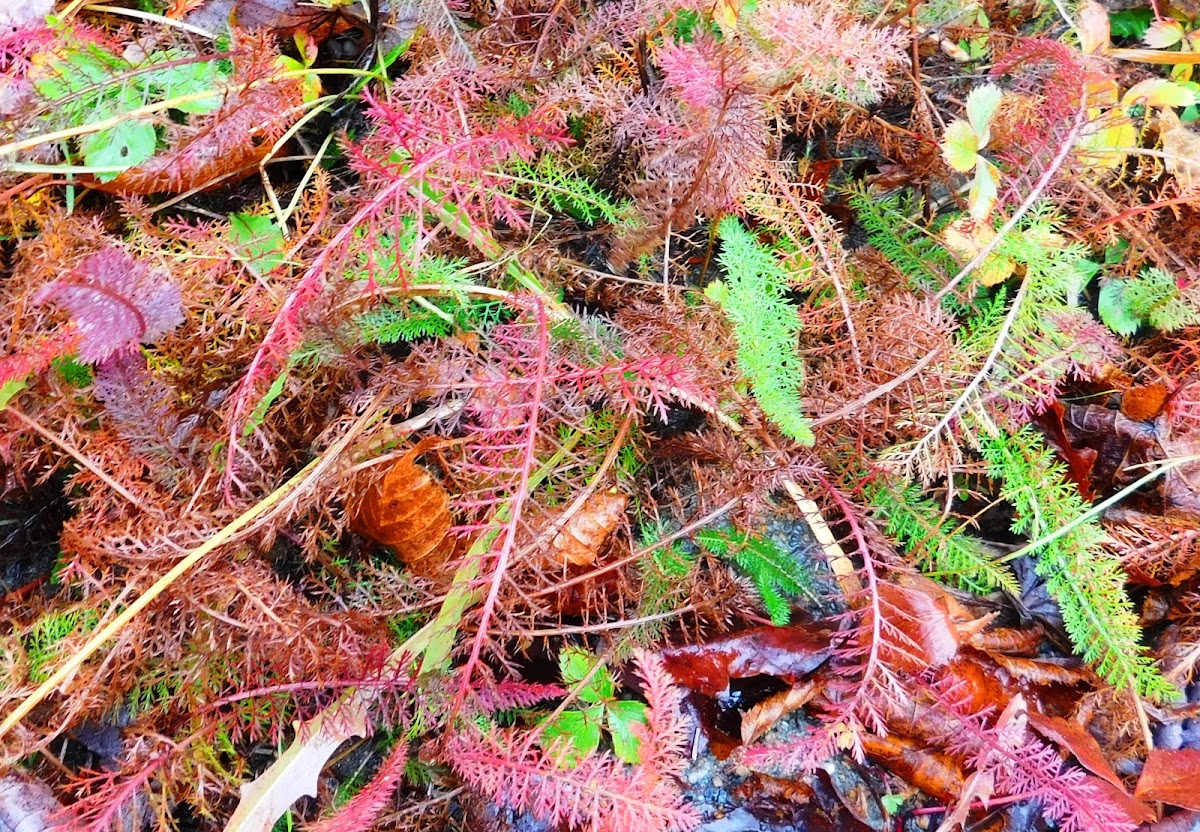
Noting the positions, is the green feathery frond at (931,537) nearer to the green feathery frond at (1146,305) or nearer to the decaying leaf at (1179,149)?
the green feathery frond at (1146,305)

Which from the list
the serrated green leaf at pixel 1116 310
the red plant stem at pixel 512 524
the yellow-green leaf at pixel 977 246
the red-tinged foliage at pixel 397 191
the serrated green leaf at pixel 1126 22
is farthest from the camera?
the serrated green leaf at pixel 1126 22

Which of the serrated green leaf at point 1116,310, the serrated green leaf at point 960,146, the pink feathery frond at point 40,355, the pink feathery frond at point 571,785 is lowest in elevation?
the pink feathery frond at point 571,785

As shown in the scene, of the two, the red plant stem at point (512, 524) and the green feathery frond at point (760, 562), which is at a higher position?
the red plant stem at point (512, 524)

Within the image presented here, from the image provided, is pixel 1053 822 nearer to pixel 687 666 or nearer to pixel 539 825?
pixel 687 666

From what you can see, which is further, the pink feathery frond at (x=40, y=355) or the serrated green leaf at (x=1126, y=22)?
the serrated green leaf at (x=1126, y=22)

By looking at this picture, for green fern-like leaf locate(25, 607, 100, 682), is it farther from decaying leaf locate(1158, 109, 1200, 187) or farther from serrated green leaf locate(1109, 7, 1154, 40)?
serrated green leaf locate(1109, 7, 1154, 40)

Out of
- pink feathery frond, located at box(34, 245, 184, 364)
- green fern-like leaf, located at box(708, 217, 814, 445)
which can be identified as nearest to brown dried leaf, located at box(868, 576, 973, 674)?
green fern-like leaf, located at box(708, 217, 814, 445)

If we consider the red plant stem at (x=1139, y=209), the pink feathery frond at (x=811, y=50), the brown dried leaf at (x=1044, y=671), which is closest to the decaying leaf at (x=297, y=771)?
the brown dried leaf at (x=1044, y=671)
